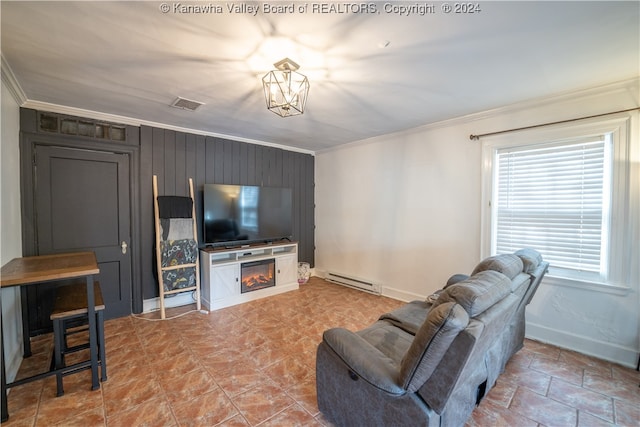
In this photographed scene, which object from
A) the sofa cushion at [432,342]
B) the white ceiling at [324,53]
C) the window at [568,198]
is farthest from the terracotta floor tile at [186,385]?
the window at [568,198]

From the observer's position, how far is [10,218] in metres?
2.42

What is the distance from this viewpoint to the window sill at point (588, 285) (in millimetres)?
2496

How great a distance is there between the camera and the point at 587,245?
2.67 meters

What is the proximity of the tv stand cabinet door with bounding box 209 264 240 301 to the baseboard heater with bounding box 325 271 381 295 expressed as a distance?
1832 millimetres

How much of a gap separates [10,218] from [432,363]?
3582mm

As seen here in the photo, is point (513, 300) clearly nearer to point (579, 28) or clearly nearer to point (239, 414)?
point (579, 28)

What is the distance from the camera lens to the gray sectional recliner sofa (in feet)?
3.92

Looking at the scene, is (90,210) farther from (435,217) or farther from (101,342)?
(435,217)

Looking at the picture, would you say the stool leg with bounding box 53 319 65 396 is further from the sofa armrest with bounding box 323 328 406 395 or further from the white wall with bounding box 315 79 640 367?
the white wall with bounding box 315 79 640 367

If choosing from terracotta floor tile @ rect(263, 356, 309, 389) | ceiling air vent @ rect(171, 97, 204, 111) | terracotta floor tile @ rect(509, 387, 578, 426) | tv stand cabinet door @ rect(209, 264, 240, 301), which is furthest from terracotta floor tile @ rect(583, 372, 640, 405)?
ceiling air vent @ rect(171, 97, 204, 111)

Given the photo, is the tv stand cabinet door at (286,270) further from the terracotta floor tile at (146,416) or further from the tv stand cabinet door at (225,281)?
the terracotta floor tile at (146,416)

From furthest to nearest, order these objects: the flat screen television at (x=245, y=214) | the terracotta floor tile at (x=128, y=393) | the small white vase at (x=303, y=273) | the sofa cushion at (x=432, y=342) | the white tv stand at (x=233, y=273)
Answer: the small white vase at (x=303, y=273), the flat screen television at (x=245, y=214), the white tv stand at (x=233, y=273), the terracotta floor tile at (x=128, y=393), the sofa cushion at (x=432, y=342)

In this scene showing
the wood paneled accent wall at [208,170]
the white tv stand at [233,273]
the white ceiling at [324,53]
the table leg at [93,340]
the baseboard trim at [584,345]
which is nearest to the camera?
the white ceiling at [324,53]

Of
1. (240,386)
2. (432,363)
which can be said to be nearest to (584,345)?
(432,363)
